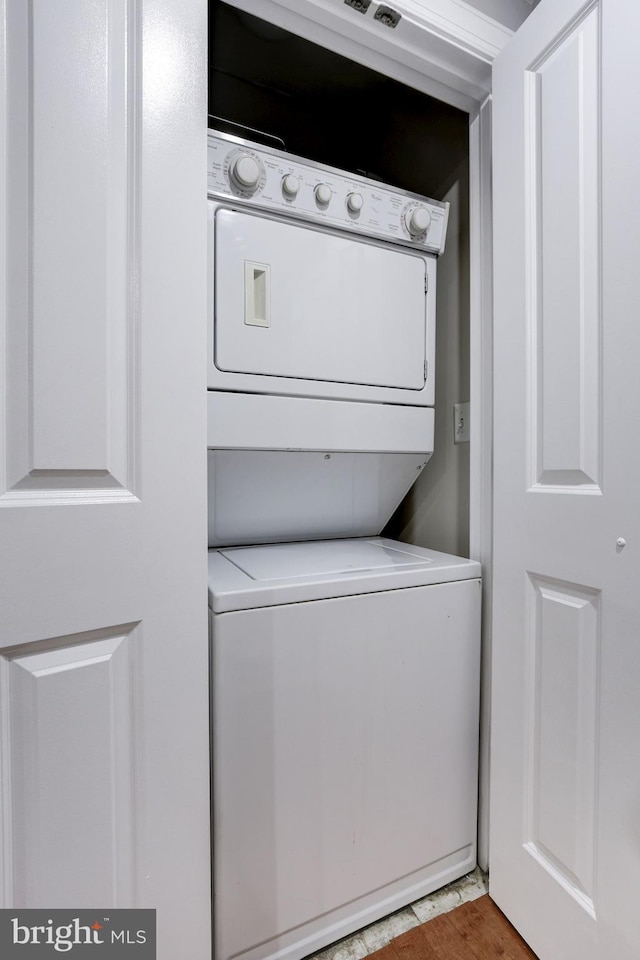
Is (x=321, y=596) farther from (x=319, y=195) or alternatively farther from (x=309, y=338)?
(x=319, y=195)

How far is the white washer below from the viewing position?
1.05 metres

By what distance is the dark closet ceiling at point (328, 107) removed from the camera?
65.9 inches

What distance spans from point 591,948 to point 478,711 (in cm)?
53

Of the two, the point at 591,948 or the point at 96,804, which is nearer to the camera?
the point at 96,804

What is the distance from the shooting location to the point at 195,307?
0.89m

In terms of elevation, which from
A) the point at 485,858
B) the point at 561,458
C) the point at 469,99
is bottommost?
the point at 485,858

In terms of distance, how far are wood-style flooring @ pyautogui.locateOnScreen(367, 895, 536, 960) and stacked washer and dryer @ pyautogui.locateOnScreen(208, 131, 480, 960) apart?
0.26ft

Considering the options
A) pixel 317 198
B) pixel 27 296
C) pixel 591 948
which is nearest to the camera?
pixel 27 296

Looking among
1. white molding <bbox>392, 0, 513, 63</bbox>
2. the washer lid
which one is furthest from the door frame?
the washer lid

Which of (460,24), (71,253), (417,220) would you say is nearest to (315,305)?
(417,220)

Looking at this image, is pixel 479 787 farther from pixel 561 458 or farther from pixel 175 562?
pixel 175 562

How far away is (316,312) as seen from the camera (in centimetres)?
134

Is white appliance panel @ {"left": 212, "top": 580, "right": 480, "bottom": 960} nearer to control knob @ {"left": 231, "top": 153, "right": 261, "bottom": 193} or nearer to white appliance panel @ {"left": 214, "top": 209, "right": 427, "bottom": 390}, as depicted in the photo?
white appliance panel @ {"left": 214, "top": 209, "right": 427, "bottom": 390}

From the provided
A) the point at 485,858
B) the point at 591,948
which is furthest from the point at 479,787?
the point at 591,948
